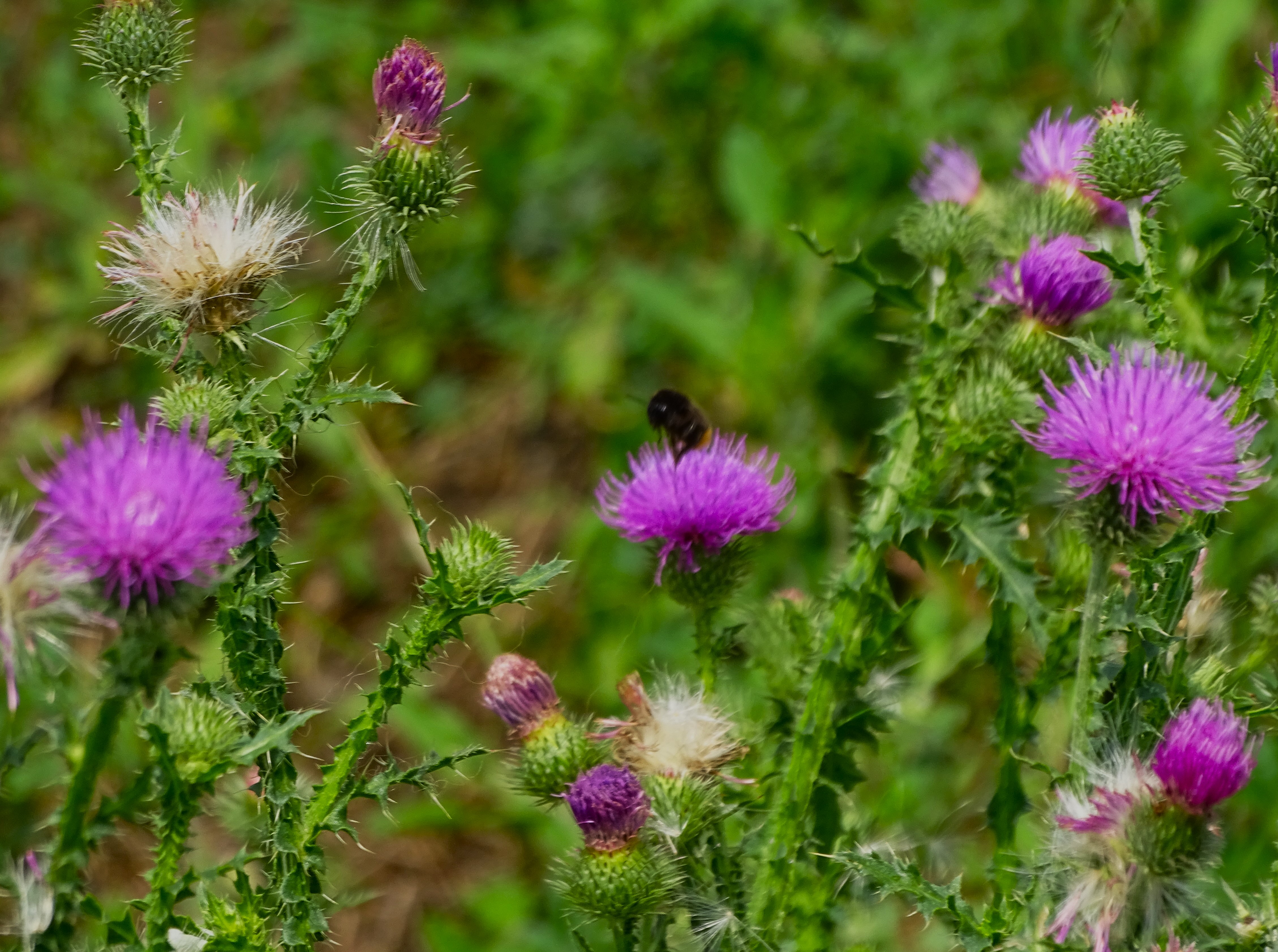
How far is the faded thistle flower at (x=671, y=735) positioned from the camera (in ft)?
6.37

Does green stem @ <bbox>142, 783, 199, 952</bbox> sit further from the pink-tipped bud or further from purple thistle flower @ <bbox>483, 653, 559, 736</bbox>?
the pink-tipped bud

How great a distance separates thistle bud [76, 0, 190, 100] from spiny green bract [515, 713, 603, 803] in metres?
1.17

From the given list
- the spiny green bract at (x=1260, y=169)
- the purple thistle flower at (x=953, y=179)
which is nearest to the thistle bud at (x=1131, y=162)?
the spiny green bract at (x=1260, y=169)

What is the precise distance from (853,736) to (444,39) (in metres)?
4.81

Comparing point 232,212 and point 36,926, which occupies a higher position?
point 232,212

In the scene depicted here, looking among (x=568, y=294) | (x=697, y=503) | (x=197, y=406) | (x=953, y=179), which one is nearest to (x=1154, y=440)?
(x=697, y=503)

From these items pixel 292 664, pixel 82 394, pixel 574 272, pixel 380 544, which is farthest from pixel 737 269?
pixel 82 394

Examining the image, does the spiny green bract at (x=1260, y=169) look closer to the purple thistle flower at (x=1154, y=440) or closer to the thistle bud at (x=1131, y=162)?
the thistle bud at (x=1131, y=162)

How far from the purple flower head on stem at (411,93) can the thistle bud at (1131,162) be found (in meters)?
1.01

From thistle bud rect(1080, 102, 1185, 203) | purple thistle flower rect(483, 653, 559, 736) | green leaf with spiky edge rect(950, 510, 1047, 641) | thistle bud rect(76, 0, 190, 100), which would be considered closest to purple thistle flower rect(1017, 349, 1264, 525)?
green leaf with spiky edge rect(950, 510, 1047, 641)

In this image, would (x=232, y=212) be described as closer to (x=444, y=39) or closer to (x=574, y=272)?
(x=574, y=272)

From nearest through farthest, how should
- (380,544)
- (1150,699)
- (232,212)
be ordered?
(1150,699), (232,212), (380,544)

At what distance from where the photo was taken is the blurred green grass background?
4.17m

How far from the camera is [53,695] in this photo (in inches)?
→ 56.6
